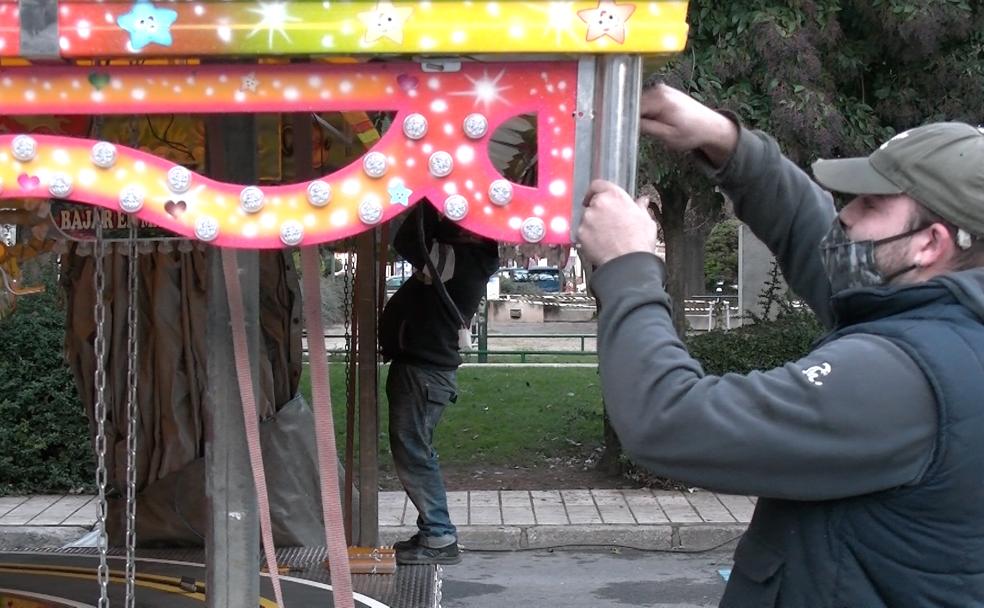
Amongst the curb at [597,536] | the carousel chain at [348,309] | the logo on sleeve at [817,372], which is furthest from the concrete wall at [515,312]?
the logo on sleeve at [817,372]

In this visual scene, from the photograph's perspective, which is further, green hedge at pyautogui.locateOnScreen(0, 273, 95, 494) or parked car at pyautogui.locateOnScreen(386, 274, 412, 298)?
green hedge at pyautogui.locateOnScreen(0, 273, 95, 494)

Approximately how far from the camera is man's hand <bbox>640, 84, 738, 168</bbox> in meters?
2.35

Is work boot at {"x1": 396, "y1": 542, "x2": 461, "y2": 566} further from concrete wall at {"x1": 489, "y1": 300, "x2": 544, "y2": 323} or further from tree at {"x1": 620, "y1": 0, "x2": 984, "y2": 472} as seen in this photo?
concrete wall at {"x1": 489, "y1": 300, "x2": 544, "y2": 323}

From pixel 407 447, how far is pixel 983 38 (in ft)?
18.1

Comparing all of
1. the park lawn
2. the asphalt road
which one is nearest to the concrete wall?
the park lawn

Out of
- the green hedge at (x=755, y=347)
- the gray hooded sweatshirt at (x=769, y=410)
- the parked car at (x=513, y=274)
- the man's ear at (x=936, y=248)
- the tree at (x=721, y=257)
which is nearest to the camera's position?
the gray hooded sweatshirt at (x=769, y=410)

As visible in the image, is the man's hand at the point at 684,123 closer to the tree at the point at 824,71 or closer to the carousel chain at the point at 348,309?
the carousel chain at the point at 348,309

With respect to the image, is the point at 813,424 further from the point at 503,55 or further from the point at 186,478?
the point at 186,478

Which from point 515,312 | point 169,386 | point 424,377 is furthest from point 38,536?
point 515,312

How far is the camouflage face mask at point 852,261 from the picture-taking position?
6.13 ft

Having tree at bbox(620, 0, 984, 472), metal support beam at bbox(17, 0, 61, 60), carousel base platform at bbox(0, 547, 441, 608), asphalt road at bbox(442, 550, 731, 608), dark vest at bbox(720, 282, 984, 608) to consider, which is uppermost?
tree at bbox(620, 0, 984, 472)

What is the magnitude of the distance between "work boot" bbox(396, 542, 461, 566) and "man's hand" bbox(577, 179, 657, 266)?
397 centimetres

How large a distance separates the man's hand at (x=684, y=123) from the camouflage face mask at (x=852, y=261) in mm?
455

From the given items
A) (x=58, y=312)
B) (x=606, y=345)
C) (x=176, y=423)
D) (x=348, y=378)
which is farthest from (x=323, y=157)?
(x=58, y=312)
